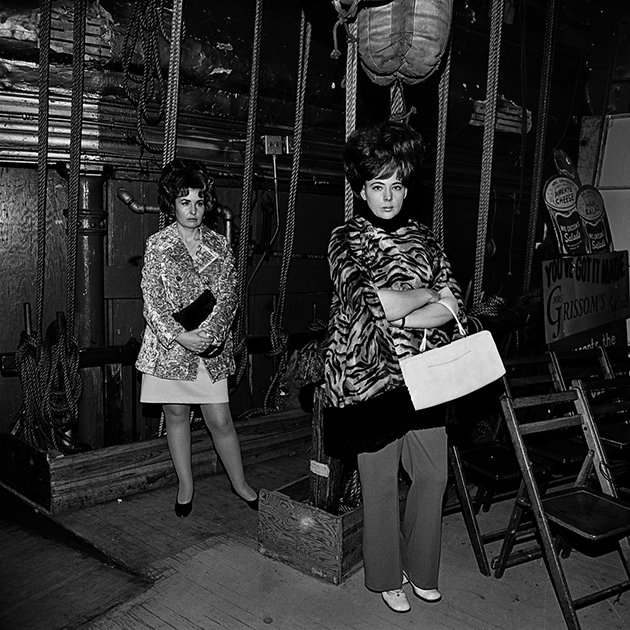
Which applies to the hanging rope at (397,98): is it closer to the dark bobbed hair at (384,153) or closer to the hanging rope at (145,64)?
the dark bobbed hair at (384,153)

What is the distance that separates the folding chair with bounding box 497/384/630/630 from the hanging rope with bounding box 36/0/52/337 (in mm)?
2686

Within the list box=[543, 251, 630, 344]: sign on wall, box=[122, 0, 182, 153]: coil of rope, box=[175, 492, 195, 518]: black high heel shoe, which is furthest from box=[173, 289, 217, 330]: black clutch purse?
box=[543, 251, 630, 344]: sign on wall

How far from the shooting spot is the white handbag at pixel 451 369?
2525 millimetres

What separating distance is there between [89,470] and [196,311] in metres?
1.14

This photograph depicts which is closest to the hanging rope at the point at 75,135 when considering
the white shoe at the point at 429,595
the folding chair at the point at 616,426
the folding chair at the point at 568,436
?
the white shoe at the point at 429,595

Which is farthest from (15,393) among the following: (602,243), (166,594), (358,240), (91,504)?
(602,243)

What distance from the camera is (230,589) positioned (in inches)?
118

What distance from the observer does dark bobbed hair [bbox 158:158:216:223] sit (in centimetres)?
337

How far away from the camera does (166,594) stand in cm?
295

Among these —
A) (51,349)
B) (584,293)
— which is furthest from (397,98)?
(584,293)

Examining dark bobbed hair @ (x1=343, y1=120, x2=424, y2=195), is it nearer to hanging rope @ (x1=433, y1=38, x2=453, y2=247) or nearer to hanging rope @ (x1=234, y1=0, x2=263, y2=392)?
hanging rope @ (x1=433, y1=38, x2=453, y2=247)

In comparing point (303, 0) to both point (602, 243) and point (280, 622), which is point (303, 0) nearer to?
point (602, 243)

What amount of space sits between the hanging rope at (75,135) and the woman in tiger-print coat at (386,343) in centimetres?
196

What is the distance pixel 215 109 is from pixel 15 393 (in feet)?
7.84
